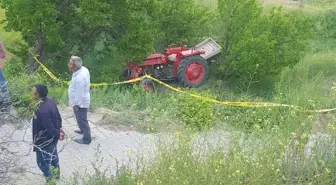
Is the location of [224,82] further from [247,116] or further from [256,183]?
[256,183]

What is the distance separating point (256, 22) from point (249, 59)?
1223 millimetres

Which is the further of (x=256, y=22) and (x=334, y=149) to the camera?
(x=256, y=22)

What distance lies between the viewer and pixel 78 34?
15.5m

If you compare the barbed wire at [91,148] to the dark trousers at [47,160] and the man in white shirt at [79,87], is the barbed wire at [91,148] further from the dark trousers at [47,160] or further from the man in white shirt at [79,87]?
the man in white shirt at [79,87]

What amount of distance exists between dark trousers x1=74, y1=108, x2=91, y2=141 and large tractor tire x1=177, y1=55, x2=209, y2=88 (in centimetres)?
632

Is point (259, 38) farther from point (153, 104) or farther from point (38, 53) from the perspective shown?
point (38, 53)

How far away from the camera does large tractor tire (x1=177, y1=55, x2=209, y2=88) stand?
15.6 meters

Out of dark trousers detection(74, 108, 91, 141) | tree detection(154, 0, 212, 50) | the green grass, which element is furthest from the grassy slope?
tree detection(154, 0, 212, 50)

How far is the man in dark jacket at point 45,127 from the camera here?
7664mm

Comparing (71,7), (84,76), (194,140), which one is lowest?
(194,140)

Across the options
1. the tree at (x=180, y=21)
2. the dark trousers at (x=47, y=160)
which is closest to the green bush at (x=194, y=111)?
the dark trousers at (x=47, y=160)

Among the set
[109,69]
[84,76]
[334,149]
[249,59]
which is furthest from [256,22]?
[334,149]

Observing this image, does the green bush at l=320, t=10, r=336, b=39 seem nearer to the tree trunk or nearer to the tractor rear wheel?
the tractor rear wheel

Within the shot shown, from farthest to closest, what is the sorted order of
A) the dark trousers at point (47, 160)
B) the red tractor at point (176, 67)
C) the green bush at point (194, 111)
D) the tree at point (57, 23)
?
1. the red tractor at point (176, 67)
2. the tree at point (57, 23)
3. the green bush at point (194, 111)
4. the dark trousers at point (47, 160)
